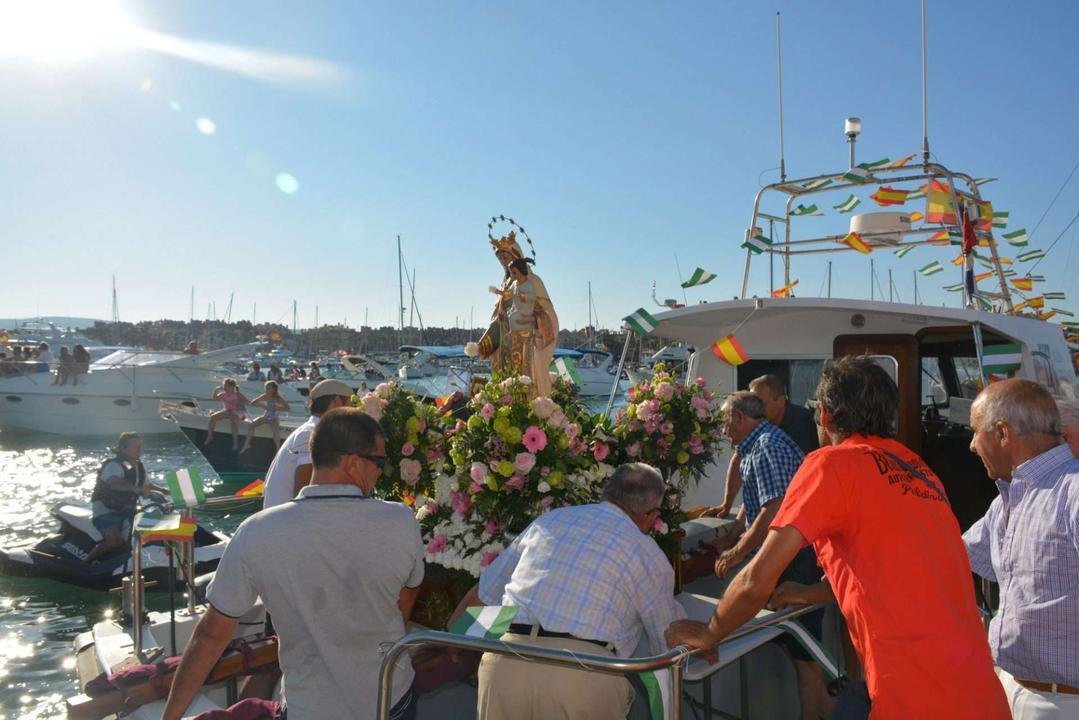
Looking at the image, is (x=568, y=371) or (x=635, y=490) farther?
(x=568, y=371)

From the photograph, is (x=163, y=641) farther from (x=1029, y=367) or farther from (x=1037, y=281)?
(x=1037, y=281)

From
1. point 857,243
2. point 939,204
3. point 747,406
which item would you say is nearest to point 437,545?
point 747,406

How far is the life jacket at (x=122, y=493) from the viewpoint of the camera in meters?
10.1

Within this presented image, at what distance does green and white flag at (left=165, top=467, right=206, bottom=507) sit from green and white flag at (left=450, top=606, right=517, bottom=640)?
2.60 meters

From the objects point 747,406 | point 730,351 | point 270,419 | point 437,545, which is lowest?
point 270,419

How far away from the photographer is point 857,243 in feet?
25.1

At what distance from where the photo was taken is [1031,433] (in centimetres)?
239

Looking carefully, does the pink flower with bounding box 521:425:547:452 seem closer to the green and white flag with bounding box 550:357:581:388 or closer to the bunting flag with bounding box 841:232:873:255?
the green and white flag with bounding box 550:357:581:388

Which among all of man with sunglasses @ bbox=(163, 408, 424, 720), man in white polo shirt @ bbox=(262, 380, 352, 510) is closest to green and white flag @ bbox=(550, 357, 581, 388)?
man in white polo shirt @ bbox=(262, 380, 352, 510)

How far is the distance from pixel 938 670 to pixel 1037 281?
33.1ft

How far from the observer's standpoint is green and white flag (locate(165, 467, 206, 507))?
4.32 meters

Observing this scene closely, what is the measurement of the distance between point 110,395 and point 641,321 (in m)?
28.4

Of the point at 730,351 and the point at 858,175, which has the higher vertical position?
the point at 858,175

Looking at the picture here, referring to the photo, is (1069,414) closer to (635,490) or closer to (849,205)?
(635,490)
